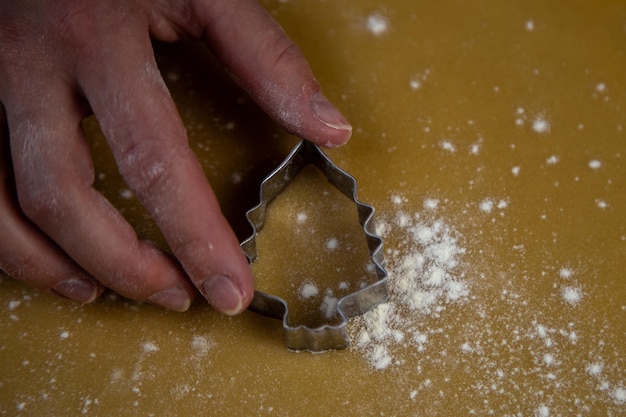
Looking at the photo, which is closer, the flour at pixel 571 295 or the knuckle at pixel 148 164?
the knuckle at pixel 148 164

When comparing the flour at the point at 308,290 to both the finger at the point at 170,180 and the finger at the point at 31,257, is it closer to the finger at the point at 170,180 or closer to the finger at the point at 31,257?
the finger at the point at 170,180

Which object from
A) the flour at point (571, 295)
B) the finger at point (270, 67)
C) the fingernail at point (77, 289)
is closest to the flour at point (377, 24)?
the finger at point (270, 67)

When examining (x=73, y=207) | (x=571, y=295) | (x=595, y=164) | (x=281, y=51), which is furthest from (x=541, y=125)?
(x=73, y=207)

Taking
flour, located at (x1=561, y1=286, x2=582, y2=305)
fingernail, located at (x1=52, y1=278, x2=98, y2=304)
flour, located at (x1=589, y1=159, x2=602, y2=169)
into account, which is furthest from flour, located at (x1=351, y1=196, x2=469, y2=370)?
fingernail, located at (x1=52, y1=278, x2=98, y2=304)

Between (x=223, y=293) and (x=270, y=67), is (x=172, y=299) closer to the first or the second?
(x=223, y=293)

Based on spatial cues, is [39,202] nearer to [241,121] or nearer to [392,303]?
[241,121]

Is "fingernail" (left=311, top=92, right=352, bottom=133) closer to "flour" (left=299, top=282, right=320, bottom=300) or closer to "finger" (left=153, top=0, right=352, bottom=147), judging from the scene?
"finger" (left=153, top=0, right=352, bottom=147)
